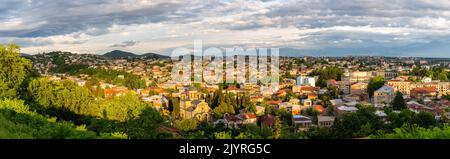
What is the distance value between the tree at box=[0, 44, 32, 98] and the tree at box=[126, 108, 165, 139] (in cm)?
348

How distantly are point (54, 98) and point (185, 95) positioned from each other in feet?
76.1

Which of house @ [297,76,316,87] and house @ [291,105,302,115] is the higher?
house @ [297,76,316,87]

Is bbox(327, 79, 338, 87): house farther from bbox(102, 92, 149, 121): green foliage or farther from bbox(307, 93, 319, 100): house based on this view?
bbox(102, 92, 149, 121): green foliage

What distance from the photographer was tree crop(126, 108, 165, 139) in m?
12.2

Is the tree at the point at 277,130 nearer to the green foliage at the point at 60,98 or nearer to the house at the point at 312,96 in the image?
the green foliage at the point at 60,98

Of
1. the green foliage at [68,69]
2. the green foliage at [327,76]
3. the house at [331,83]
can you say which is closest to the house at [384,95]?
the house at [331,83]

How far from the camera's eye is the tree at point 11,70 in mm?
13588

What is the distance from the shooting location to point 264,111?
97.4 feet

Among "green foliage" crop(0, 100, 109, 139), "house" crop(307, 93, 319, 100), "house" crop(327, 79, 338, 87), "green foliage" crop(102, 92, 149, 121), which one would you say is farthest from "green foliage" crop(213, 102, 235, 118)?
"house" crop(327, 79, 338, 87)

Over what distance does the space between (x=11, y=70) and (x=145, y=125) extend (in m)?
4.35

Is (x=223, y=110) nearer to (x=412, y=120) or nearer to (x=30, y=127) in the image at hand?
(x=412, y=120)
